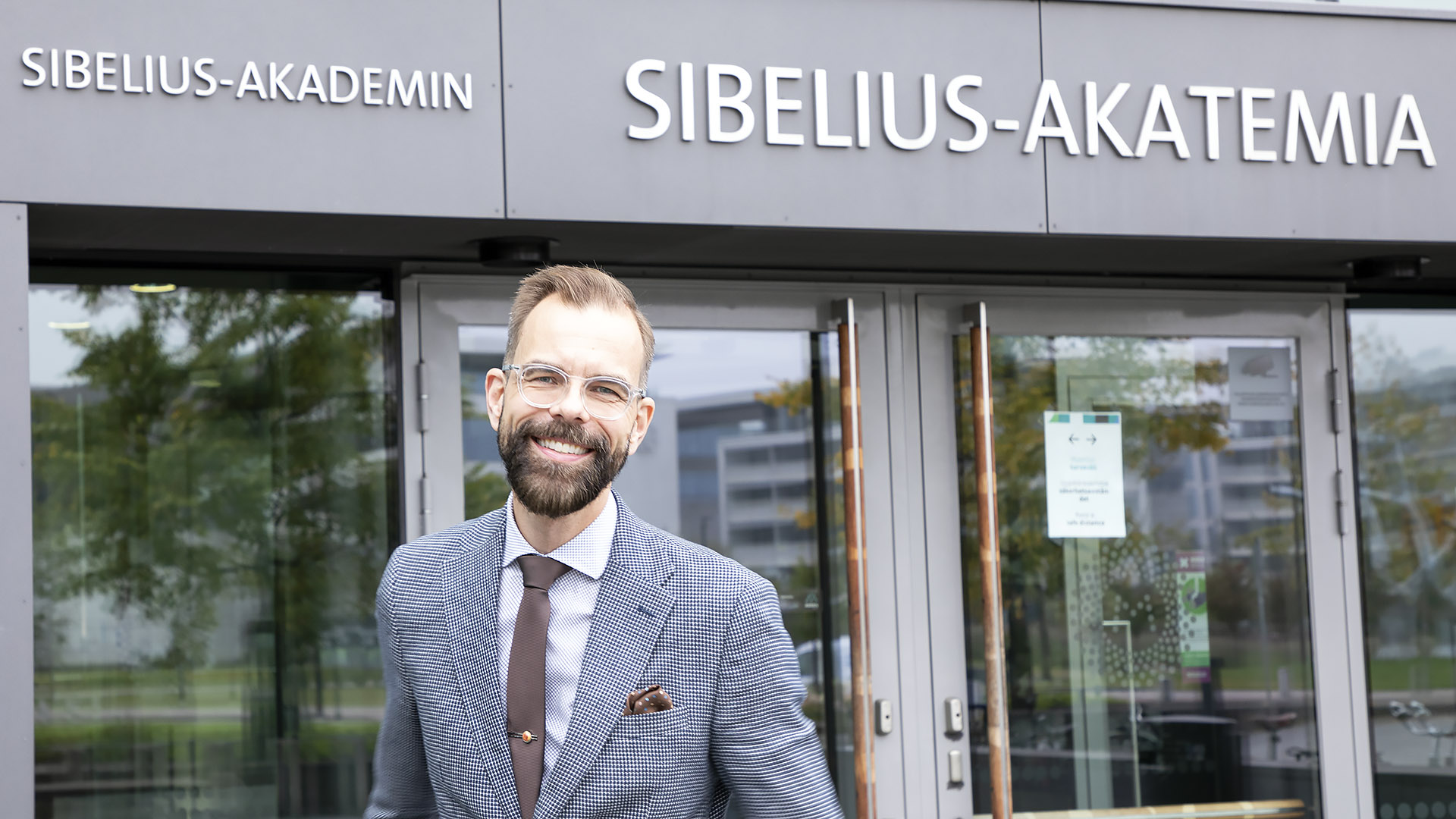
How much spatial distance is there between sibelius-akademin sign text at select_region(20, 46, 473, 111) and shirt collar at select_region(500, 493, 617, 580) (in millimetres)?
2287

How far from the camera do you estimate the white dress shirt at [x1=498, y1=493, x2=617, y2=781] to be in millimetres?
2055

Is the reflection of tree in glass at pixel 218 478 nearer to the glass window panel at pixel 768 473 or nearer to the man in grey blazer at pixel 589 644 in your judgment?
the glass window panel at pixel 768 473

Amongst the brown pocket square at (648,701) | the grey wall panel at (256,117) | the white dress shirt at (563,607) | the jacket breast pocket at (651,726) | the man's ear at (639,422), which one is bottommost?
the jacket breast pocket at (651,726)

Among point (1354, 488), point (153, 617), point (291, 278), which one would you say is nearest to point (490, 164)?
point (291, 278)

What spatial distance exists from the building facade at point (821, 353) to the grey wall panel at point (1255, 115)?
0.05 feet

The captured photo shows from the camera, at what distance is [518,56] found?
4246 millimetres

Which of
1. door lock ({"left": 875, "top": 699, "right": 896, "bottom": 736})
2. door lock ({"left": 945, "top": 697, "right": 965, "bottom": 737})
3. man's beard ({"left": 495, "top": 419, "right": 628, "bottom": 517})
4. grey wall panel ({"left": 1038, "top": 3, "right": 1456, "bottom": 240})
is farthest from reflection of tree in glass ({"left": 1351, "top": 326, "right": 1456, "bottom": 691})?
man's beard ({"left": 495, "top": 419, "right": 628, "bottom": 517})

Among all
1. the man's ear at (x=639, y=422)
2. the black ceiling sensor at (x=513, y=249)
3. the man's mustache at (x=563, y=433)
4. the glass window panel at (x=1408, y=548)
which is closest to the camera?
the man's mustache at (x=563, y=433)

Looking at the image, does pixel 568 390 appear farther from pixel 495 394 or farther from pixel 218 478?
pixel 218 478

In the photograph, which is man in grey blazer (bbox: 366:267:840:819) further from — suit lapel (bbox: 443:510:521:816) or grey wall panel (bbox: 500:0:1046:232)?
grey wall panel (bbox: 500:0:1046:232)

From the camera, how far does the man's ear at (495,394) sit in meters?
2.11

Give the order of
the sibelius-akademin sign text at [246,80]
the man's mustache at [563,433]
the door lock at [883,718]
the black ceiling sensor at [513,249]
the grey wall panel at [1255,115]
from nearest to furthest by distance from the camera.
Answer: the man's mustache at [563,433]
the sibelius-akademin sign text at [246,80]
the black ceiling sensor at [513,249]
the grey wall panel at [1255,115]
the door lock at [883,718]

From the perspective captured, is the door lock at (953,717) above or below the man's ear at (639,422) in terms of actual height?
below


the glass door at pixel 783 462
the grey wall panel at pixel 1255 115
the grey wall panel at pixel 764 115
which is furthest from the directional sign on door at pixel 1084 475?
the grey wall panel at pixel 764 115
